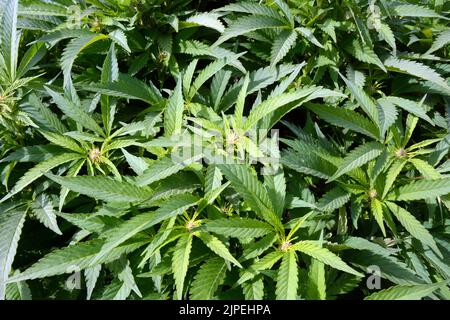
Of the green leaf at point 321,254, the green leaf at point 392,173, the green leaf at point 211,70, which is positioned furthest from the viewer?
the green leaf at point 211,70

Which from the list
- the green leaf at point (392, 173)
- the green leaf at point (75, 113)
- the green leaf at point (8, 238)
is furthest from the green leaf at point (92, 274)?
the green leaf at point (392, 173)

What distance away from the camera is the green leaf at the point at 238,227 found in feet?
4.05

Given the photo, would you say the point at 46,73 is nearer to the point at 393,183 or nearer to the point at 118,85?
the point at 118,85

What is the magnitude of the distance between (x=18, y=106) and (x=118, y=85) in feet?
1.09

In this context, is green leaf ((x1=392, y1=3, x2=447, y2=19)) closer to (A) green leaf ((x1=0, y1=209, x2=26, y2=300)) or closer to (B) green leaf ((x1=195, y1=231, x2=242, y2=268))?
(B) green leaf ((x1=195, y1=231, x2=242, y2=268))

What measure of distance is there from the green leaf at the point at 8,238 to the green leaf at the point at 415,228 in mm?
1178

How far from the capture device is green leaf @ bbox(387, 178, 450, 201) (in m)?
1.34

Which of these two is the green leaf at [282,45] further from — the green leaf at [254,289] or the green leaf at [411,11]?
the green leaf at [254,289]

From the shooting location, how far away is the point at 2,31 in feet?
4.82

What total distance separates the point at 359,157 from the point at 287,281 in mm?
462

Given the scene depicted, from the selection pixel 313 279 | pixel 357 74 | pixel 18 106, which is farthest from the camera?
pixel 357 74

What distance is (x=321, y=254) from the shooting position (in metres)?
1.24

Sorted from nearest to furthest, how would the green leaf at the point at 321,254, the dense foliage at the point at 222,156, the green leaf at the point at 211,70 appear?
1. the green leaf at the point at 321,254
2. the dense foliage at the point at 222,156
3. the green leaf at the point at 211,70
